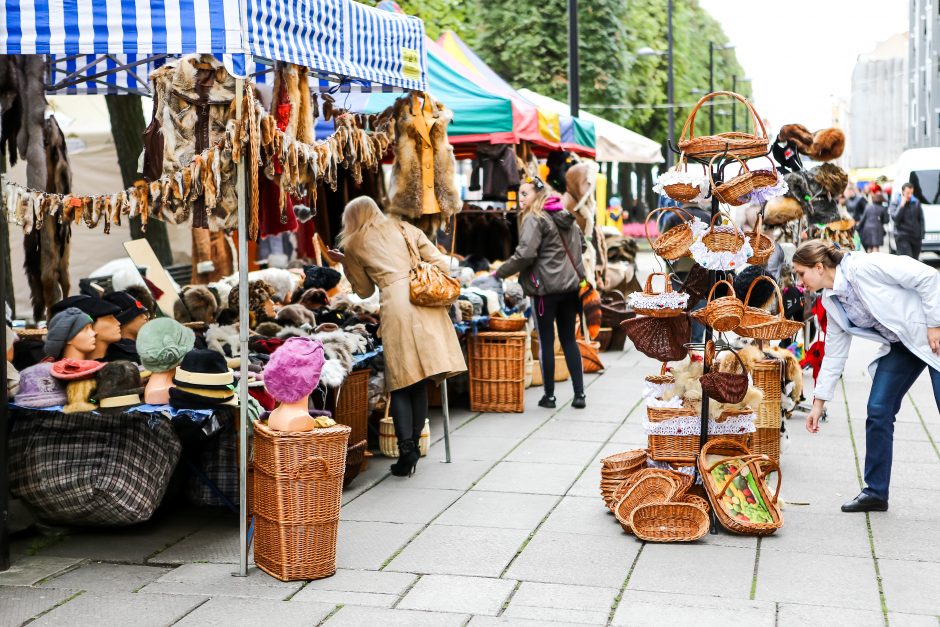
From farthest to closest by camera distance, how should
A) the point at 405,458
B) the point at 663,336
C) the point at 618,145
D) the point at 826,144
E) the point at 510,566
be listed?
1. the point at 618,145
2. the point at 826,144
3. the point at 405,458
4. the point at 663,336
5. the point at 510,566

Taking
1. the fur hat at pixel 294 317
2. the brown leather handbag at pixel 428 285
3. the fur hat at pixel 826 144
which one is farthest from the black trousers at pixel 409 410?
the fur hat at pixel 826 144

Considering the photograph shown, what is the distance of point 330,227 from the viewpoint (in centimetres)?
844

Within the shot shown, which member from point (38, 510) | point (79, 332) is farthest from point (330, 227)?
point (38, 510)

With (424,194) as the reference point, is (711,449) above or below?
below

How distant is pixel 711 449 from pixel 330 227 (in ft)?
12.3

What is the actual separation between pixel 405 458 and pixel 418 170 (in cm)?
180

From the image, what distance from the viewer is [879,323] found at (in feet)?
A: 18.9

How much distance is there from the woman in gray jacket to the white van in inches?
708

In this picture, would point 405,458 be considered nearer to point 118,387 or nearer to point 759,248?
point 118,387

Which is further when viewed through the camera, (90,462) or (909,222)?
(909,222)

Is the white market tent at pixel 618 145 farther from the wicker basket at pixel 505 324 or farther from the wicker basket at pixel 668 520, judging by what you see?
the wicker basket at pixel 668 520

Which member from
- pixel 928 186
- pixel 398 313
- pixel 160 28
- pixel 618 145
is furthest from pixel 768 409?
pixel 928 186

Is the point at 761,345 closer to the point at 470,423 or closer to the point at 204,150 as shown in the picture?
the point at 470,423

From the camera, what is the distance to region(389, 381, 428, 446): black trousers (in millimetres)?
6883
